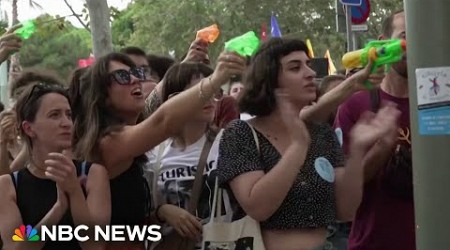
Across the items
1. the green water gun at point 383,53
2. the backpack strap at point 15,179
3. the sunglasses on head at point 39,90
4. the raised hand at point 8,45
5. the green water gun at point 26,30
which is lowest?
the backpack strap at point 15,179

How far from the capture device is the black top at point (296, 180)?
3.59m

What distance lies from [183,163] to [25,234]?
3.32ft

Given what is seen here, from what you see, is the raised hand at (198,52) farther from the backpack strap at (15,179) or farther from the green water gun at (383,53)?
the backpack strap at (15,179)

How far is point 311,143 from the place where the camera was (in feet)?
12.5

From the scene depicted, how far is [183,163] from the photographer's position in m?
4.20

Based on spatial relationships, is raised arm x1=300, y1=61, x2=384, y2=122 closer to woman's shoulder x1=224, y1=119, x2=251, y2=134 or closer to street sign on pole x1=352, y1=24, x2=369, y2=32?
woman's shoulder x1=224, y1=119, x2=251, y2=134

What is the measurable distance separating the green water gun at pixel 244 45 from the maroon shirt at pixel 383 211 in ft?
2.19

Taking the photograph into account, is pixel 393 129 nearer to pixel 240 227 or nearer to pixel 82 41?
pixel 240 227

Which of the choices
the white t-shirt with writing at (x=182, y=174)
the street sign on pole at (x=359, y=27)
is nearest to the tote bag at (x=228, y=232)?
the white t-shirt with writing at (x=182, y=174)

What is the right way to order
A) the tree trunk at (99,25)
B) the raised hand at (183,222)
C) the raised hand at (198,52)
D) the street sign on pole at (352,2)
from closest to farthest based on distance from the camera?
the raised hand at (183,222) → the raised hand at (198,52) → the tree trunk at (99,25) → the street sign on pole at (352,2)

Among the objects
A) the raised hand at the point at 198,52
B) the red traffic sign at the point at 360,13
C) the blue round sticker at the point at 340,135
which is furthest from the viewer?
the red traffic sign at the point at 360,13

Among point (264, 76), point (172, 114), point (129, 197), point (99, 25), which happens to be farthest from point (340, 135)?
point (99, 25)

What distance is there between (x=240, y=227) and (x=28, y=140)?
44.7 inches

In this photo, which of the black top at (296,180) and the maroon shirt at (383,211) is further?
the maroon shirt at (383,211)
